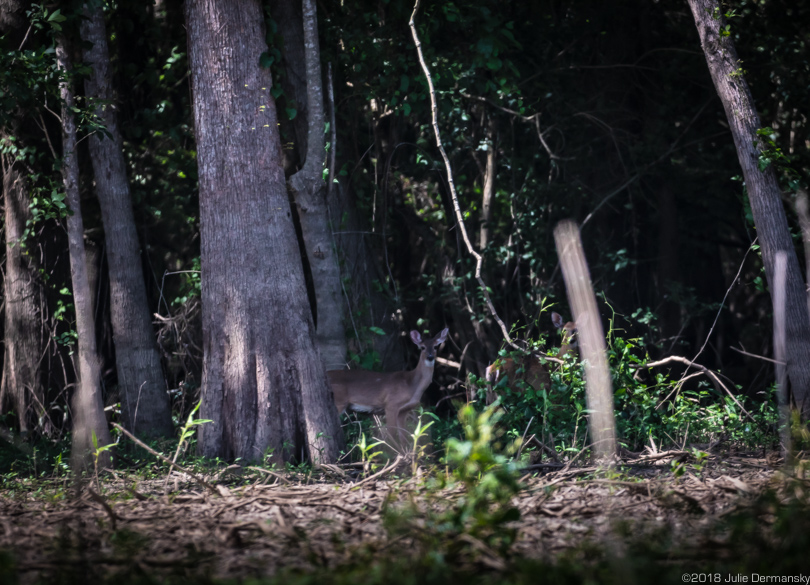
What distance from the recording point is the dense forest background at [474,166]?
29.7ft

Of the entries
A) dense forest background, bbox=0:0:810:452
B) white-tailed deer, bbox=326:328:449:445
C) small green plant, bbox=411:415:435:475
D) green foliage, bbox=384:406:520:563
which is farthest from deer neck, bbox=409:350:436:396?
green foliage, bbox=384:406:520:563

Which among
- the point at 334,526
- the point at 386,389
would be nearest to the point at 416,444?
the point at 334,526

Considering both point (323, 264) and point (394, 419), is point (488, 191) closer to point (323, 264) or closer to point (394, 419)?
point (323, 264)

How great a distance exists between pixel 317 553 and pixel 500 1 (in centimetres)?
878

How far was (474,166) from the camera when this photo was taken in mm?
11961

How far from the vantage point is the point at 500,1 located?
33.7 feet

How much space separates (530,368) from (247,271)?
12.4 feet

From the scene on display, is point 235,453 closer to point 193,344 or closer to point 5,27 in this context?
point 193,344

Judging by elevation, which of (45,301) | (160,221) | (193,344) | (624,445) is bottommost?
(624,445)

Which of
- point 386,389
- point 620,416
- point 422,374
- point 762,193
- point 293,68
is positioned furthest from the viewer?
point 422,374

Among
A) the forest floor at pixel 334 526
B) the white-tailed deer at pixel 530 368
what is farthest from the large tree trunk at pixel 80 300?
the white-tailed deer at pixel 530 368

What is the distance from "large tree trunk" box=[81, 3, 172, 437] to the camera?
28.6ft

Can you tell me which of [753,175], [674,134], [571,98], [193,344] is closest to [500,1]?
[571,98]

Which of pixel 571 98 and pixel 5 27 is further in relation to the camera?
pixel 571 98
